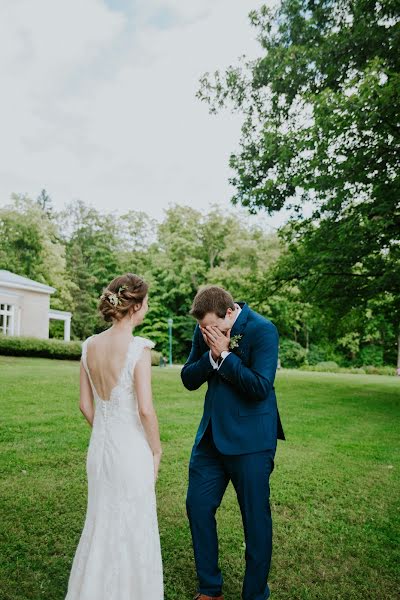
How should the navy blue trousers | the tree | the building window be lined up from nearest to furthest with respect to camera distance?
the navy blue trousers < the building window < the tree

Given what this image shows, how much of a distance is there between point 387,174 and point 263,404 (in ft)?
39.8

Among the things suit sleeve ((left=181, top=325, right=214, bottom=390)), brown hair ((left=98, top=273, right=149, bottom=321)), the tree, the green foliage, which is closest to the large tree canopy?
suit sleeve ((left=181, top=325, right=214, bottom=390))

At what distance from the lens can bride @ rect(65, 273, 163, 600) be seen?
114 inches

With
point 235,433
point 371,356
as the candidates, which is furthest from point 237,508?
point 371,356

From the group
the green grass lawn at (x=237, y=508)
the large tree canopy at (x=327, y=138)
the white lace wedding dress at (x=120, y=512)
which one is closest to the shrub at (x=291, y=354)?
the large tree canopy at (x=327, y=138)

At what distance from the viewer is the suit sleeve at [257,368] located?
10.3 feet

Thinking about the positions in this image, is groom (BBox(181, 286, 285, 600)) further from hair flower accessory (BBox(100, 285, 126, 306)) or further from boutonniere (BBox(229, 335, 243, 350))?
hair flower accessory (BBox(100, 285, 126, 306))

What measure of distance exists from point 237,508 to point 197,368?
2.89 m

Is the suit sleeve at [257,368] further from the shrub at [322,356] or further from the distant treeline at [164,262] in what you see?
the shrub at [322,356]

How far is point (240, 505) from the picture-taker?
3346mm

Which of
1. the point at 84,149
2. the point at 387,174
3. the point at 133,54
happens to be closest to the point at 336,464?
the point at 387,174

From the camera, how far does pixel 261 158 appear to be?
15328 mm

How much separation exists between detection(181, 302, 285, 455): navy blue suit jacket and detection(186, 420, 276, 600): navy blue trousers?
10cm

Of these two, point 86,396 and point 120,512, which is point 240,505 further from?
point 86,396
